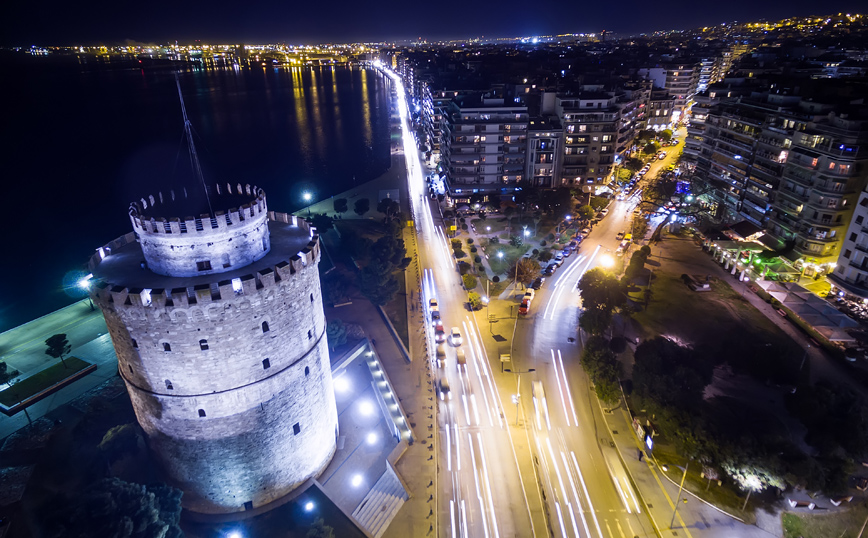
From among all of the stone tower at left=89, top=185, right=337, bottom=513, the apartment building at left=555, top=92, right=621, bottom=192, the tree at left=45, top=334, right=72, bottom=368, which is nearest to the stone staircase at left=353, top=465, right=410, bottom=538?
the stone tower at left=89, top=185, right=337, bottom=513

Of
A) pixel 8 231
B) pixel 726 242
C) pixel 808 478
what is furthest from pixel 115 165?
pixel 808 478

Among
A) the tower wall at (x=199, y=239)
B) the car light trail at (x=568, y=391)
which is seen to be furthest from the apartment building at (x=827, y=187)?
the tower wall at (x=199, y=239)

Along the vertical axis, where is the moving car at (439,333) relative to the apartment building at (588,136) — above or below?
below

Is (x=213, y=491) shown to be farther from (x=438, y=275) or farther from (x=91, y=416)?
(x=438, y=275)

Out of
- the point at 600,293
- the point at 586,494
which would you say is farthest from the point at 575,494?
the point at 600,293

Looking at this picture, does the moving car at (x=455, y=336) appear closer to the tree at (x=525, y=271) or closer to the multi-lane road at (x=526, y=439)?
the multi-lane road at (x=526, y=439)

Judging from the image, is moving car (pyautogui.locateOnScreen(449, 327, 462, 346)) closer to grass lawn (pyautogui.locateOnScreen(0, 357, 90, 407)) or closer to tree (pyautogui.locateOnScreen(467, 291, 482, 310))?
tree (pyautogui.locateOnScreen(467, 291, 482, 310))
